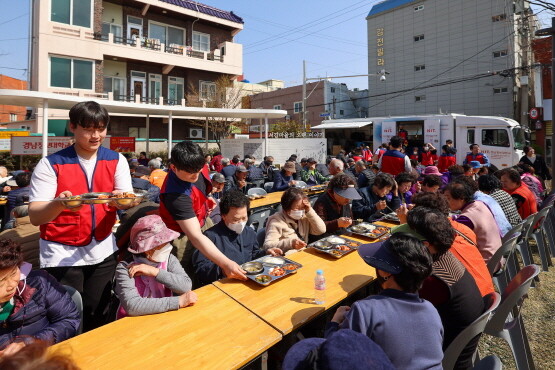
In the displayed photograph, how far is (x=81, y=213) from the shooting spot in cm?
233

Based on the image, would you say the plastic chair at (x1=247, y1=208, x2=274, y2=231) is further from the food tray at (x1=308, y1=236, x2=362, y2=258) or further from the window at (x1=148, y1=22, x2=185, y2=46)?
the window at (x1=148, y1=22, x2=185, y2=46)

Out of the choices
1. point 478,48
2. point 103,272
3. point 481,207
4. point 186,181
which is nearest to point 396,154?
point 481,207

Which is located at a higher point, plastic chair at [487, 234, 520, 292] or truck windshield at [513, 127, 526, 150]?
truck windshield at [513, 127, 526, 150]

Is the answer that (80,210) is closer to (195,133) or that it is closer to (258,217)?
(258,217)

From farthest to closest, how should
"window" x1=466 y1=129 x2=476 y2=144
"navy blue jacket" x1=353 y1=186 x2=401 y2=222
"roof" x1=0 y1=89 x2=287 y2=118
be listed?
1. "window" x1=466 y1=129 x2=476 y2=144
2. "roof" x1=0 y1=89 x2=287 y2=118
3. "navy blue jacket" x1=353 y1=186 x2=401 y2=222

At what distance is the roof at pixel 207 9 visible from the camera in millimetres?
22661

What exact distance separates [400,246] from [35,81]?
22.8 metres

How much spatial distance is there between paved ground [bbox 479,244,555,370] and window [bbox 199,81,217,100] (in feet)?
74.4

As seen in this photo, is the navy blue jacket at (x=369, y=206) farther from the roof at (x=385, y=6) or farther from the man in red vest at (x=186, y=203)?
the roof at (x=385, y=6)

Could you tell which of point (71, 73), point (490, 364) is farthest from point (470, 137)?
point (71, 73)

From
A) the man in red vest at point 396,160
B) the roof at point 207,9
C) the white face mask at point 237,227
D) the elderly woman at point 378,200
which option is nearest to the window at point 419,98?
the roof at point 207,9

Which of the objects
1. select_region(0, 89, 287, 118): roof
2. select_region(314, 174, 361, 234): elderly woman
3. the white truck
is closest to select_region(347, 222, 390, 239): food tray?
select_region(314, 174, 361, 234): elderly woman

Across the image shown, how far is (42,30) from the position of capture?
17516 millimetres

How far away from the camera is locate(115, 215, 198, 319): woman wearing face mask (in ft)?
7.24
